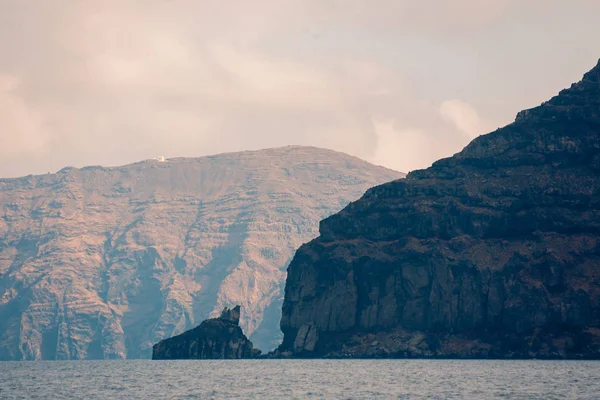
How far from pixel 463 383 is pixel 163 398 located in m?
57.2

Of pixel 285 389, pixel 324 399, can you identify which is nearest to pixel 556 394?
pixel 324 399

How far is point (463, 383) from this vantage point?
193 metres

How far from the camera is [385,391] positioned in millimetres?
178250

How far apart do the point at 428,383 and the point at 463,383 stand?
6662 millimetres

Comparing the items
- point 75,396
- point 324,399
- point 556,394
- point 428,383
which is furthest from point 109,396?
point 556,394

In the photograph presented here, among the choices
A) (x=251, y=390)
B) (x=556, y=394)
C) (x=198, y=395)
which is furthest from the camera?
(x=251, y=390)

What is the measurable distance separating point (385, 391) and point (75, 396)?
53889 mm

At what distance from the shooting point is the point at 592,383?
185m

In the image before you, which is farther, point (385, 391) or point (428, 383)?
point (428, 383)

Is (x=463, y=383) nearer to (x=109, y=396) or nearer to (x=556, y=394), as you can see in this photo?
(x=556, y=394)

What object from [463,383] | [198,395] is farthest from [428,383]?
[198,395]

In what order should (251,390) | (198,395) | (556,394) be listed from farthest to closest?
(251,390)
(198,395)
(556,394)

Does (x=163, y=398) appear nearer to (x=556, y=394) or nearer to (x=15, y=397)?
(x=15, y=397)

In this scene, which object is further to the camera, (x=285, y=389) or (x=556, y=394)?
(x=285, y=389)
